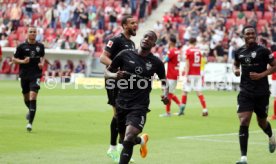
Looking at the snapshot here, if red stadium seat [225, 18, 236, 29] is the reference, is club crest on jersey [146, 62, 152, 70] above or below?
above

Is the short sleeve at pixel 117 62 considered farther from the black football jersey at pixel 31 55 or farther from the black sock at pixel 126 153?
the black football jersey at pixel 31 55

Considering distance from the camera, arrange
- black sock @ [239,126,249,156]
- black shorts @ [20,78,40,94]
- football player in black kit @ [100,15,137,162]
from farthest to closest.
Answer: black shorts @ [20,78,40,94], football player in black kit @ [100,15,137,162], black sock @ [239,126,249,156]

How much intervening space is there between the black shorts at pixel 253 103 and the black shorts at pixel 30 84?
239 inches

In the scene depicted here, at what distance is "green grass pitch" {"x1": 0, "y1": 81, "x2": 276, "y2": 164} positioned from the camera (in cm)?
1309

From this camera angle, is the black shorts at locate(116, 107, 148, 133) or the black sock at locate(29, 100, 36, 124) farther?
the black sock at locate(29, 100, 36, 124)

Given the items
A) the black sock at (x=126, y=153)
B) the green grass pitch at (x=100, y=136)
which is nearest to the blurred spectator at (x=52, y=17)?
the green grass pitch at (x=100, y=136)

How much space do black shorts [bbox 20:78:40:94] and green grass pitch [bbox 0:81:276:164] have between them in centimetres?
90

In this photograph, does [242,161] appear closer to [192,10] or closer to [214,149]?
[214,149]

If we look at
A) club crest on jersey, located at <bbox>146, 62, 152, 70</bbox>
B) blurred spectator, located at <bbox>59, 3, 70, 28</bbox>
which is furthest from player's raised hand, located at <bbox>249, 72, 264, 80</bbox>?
blurred spectator, located at <bbox>59, 3, 70, 28</bbox>

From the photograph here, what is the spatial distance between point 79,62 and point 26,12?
723 cm

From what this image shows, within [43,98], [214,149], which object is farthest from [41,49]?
[43,98]

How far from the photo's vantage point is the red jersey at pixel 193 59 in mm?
23781

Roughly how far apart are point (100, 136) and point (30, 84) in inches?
95.3

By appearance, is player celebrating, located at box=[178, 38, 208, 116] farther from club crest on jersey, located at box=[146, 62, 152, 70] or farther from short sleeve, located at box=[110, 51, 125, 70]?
club crest on jersey, located at box=[146, 62, 152, 70]
